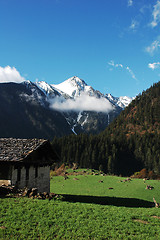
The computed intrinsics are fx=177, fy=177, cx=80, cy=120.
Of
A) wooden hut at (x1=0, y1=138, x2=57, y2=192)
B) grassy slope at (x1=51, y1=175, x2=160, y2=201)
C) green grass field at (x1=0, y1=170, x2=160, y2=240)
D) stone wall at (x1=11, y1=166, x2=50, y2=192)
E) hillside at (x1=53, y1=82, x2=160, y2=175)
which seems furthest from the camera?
hillside at (x1=53, y1=82, x2=160, y2=175)

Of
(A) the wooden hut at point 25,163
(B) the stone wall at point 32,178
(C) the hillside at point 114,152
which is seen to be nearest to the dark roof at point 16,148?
(A) the wooden hut at point 25,163

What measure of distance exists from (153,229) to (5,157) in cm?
1764

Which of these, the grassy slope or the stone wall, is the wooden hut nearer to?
the stone wall

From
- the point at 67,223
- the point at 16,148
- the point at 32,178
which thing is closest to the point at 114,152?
the point at 32,178

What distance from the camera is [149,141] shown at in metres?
110

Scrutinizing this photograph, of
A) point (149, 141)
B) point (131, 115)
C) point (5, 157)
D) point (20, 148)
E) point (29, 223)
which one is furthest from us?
point (131, 115)

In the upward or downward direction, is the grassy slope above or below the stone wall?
below

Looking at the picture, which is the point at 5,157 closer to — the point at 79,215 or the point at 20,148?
the point at 20,148

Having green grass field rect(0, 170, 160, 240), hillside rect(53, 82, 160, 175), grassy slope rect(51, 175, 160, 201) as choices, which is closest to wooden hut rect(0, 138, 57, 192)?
green grass field rect(0, 170, 160, 240)

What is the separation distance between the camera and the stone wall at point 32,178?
22666mm

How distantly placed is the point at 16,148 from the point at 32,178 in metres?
4.91

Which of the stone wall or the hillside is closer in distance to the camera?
the stone wall

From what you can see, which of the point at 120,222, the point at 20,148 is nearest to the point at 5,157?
the point at 20,148

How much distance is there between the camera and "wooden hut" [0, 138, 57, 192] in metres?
22.1
